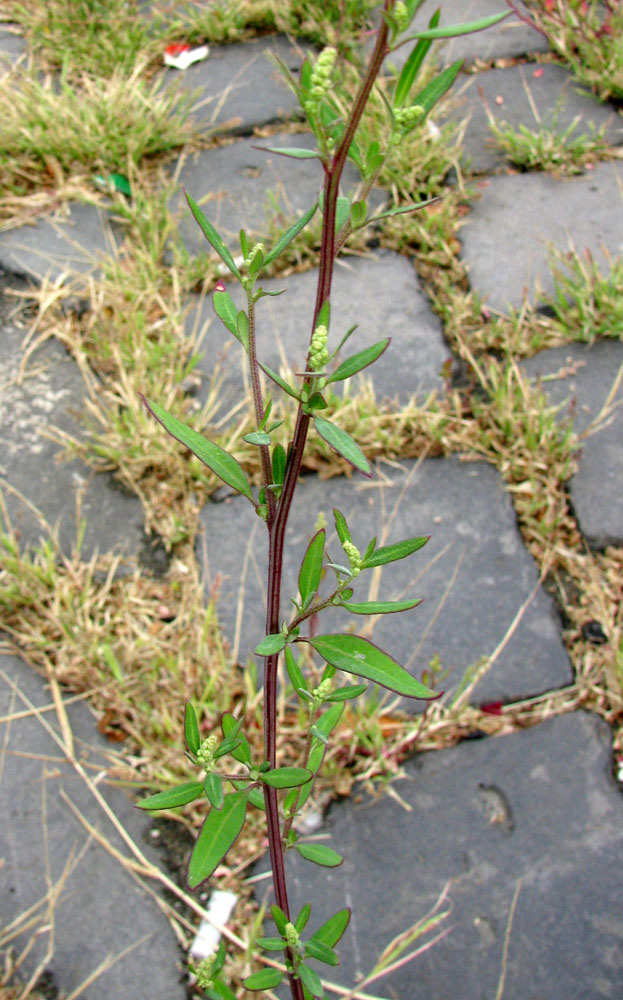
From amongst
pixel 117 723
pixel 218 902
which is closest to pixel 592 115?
pixel 117 723

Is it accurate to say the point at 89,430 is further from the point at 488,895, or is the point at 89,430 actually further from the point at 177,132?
the point at 488,895

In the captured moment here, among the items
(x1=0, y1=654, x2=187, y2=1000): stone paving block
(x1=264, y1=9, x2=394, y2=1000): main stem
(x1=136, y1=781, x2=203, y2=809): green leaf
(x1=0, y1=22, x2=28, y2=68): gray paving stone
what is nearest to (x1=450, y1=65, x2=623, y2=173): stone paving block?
(x1=0, y1=22, x2=28, y2=68): gray paving stone

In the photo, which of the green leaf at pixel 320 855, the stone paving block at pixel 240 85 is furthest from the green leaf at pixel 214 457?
the stone paving block at pixel 240 85

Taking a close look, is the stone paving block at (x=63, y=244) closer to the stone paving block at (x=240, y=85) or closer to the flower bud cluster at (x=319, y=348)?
the stone paving block at (x=240, y=85)

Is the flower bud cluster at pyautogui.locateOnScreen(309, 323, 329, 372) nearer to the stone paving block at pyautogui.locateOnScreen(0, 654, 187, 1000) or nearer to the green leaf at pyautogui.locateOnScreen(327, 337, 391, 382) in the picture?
the green leaf at pyautogui.locateOnScreen(327, 337, 391, 382)

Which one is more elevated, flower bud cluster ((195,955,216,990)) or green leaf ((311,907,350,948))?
flower bud cluster ((195,955,216,990))

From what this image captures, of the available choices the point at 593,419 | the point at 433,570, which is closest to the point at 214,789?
the point at 433,570
